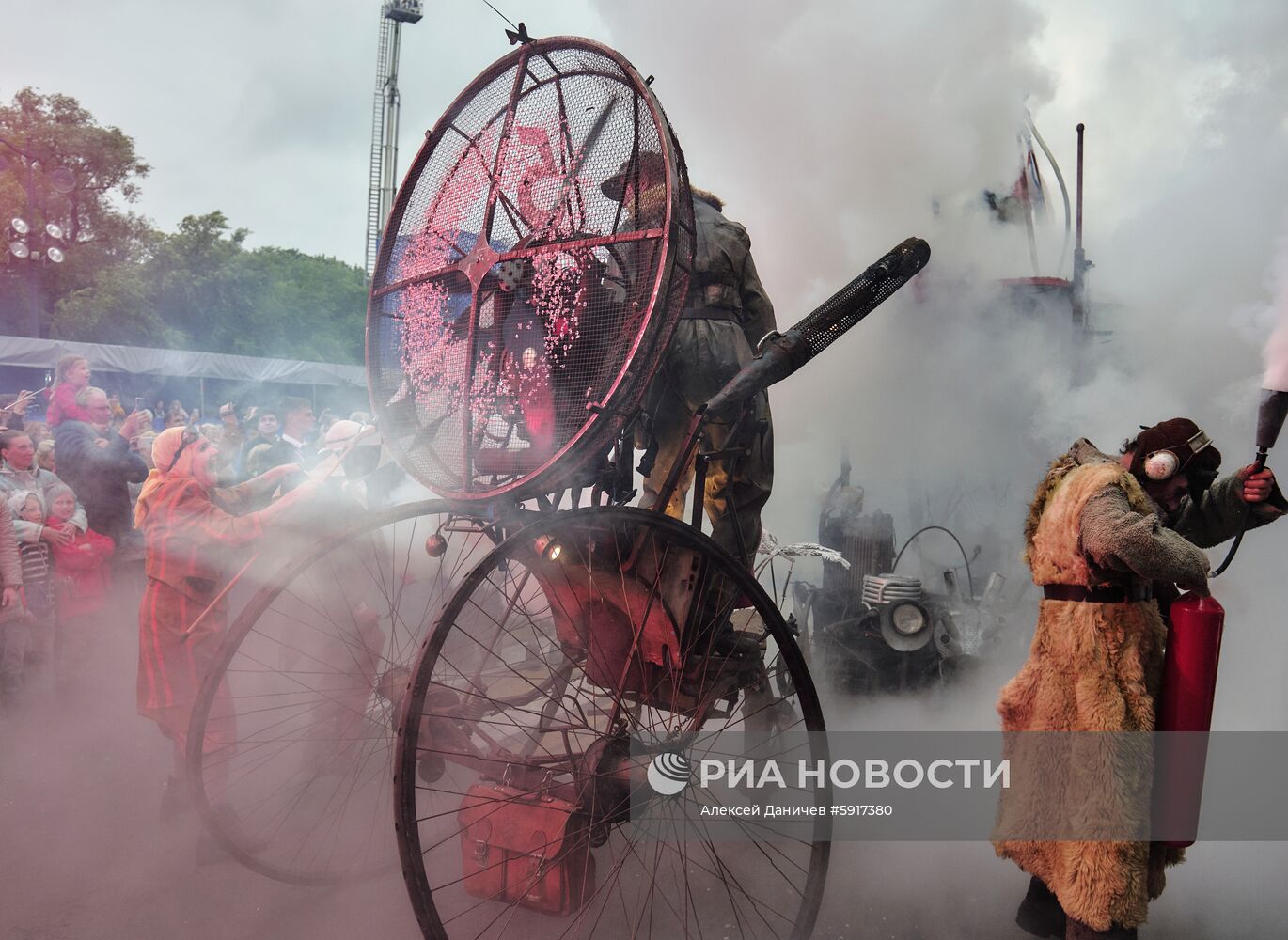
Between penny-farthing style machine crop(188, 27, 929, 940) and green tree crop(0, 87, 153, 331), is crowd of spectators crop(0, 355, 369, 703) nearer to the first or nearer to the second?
penny-farthing style machine crop(188, 27, 929, 940)

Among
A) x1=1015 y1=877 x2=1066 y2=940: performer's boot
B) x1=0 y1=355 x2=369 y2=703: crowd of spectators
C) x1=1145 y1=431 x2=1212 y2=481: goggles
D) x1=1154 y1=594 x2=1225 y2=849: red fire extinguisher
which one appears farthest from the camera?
x1=0 y1=355 x2=369 y2=703: crowd of spectators

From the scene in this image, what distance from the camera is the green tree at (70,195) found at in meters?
18.4

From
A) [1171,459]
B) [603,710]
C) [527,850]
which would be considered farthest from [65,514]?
[1171,459]

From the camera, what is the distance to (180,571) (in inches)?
160

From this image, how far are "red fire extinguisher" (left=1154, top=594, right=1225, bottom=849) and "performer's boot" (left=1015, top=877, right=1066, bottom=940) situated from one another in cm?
54

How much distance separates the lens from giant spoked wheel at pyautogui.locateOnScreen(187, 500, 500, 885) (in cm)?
293

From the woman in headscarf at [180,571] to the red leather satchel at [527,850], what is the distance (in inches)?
70.3

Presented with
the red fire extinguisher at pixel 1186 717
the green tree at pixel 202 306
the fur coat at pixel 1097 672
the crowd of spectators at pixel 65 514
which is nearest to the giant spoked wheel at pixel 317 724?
the crowd of spectators at pixel 65 514

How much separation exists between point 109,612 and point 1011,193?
9.45 m

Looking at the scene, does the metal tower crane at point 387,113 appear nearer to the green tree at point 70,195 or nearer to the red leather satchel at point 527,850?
the green tree at point 70,195

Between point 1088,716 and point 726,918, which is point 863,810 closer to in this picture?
point 726,918

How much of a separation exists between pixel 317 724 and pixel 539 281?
2493 mm

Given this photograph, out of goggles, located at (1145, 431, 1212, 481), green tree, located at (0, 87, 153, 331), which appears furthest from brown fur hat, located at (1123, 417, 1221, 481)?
green tree, located at (0, 87, 153, 331)

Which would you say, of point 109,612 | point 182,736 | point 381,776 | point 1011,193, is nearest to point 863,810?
point 381,776
